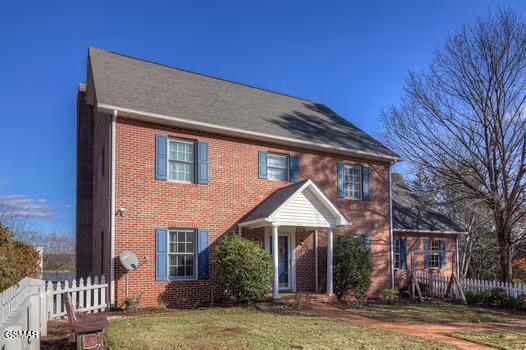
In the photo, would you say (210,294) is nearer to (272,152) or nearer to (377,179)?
(272,152)

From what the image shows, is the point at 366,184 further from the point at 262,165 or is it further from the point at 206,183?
the point at 206,183

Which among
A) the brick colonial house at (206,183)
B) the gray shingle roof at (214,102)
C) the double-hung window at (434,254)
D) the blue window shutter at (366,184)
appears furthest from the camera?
the double-hung window at (434,254)

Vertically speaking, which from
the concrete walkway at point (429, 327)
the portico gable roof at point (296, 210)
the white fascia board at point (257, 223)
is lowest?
the concrete walkway at point (429, 327)

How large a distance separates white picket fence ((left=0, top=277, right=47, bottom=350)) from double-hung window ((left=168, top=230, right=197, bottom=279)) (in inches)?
203

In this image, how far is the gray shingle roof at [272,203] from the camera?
1549cm

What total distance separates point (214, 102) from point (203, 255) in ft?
19.1

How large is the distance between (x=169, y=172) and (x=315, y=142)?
18.6 feet

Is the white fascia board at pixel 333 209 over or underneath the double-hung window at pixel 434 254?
over

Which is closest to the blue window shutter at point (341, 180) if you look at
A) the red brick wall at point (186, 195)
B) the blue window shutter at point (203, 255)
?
the red brick wall at point (186, 195)

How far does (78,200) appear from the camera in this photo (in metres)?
20.0

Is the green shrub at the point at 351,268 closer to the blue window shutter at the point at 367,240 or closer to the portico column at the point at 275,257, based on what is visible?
the blue window shutter at the point at 367,240

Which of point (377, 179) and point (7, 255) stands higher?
point (377, 179)

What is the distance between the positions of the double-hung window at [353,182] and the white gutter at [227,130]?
23.4 inches

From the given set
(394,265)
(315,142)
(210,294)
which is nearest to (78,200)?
(210,294)
